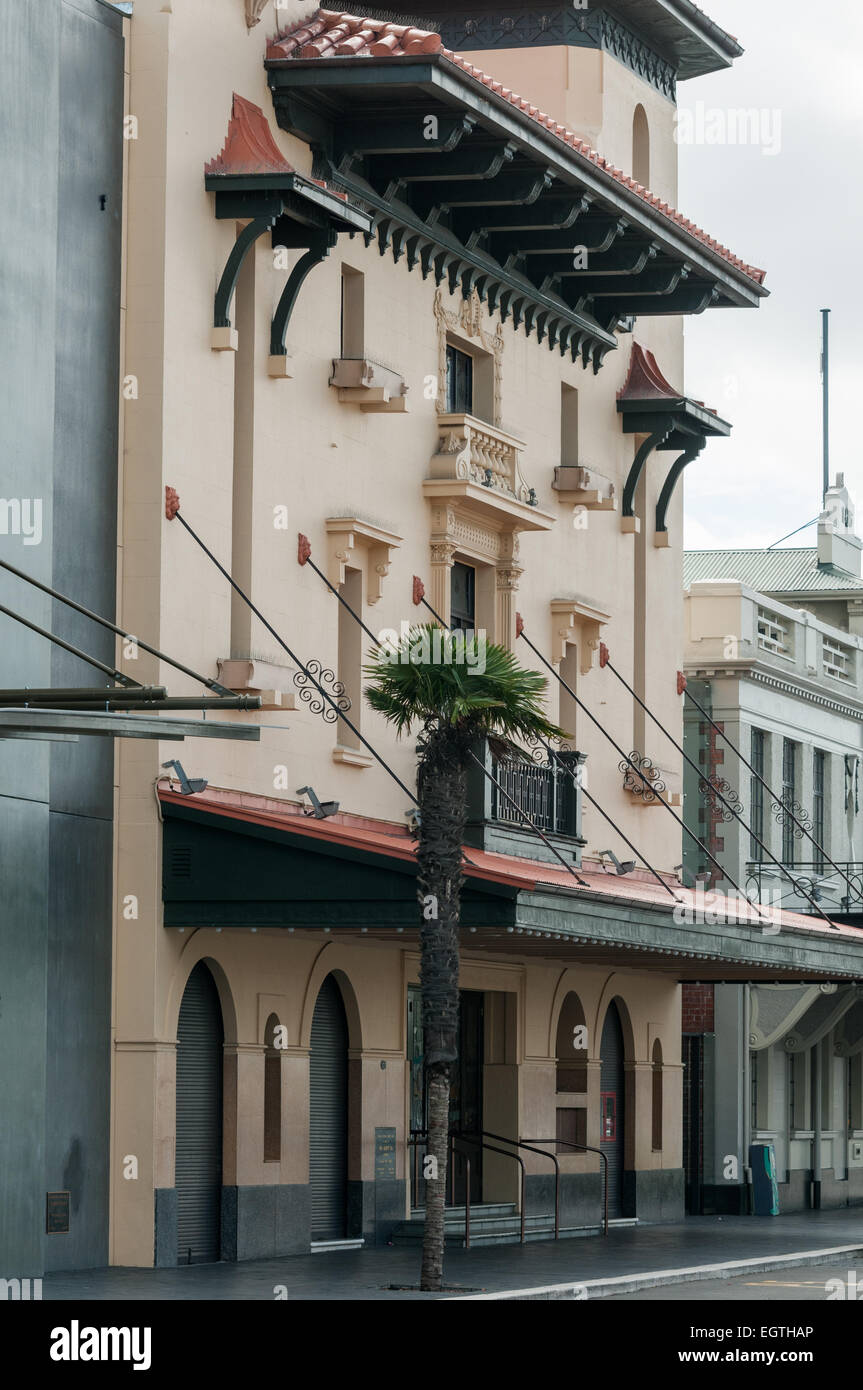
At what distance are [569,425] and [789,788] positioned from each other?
39.3 feet

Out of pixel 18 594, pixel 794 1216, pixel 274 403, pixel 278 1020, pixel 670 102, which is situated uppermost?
pixel 670 102

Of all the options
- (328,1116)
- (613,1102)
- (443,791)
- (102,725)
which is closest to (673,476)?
(613,1102)

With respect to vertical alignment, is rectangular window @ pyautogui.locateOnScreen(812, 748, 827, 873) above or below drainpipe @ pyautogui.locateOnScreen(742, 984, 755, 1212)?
above

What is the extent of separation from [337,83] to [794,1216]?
20832mm

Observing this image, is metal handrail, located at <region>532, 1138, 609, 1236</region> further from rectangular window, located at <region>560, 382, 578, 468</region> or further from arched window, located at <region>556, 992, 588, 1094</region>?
rectangular window, located at <region>560, 382, 578, 468</region>

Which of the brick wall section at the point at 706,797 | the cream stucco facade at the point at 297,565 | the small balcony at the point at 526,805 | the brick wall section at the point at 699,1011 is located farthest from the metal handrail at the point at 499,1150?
the brick wall section at the point at 706,797

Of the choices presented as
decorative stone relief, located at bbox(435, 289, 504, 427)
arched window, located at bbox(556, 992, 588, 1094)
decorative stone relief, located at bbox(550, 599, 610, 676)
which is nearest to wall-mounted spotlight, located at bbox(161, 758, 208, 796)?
decorative stone relief, located at bbox(435, 289, 504, 427)

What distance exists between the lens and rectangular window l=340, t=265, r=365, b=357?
92.6 feet

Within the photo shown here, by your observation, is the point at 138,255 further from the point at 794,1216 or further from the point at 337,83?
the point at 794,1216

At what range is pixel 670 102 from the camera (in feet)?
126

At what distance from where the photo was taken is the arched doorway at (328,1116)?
27469 millimetres

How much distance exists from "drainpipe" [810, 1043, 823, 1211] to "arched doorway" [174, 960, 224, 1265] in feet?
66.1
